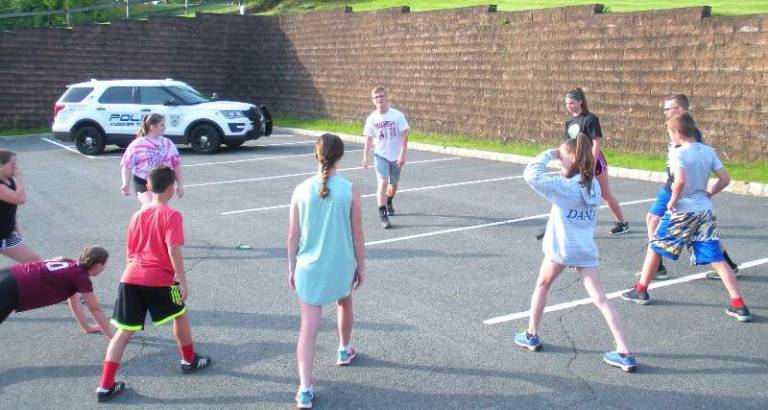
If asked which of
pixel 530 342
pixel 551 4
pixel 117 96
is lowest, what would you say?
pixel 530 342

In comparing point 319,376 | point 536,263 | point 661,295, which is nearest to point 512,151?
point 536,263

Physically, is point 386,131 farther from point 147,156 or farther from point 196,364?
point 196,364

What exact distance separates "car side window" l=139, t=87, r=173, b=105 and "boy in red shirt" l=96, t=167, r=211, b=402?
582 inches

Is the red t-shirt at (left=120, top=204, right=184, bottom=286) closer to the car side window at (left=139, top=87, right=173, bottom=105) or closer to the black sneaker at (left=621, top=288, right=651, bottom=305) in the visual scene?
the black sneaker at (left=621, top=288, right=651, bottom=305)

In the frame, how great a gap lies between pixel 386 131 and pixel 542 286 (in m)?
4.92

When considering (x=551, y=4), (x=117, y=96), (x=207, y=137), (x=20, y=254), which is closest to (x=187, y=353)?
(x=20, y=254)

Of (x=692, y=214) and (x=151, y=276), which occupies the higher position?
(x=692, y=214)

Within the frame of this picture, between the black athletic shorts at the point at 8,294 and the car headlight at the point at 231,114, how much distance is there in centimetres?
1412

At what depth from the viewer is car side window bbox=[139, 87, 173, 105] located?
1925 centimetres

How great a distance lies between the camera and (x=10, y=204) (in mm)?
6492

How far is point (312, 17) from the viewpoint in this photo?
2573 cm

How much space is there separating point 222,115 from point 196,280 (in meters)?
11.8

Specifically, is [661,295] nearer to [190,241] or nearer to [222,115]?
[190,241]

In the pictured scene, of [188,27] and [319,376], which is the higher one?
[188,27]
